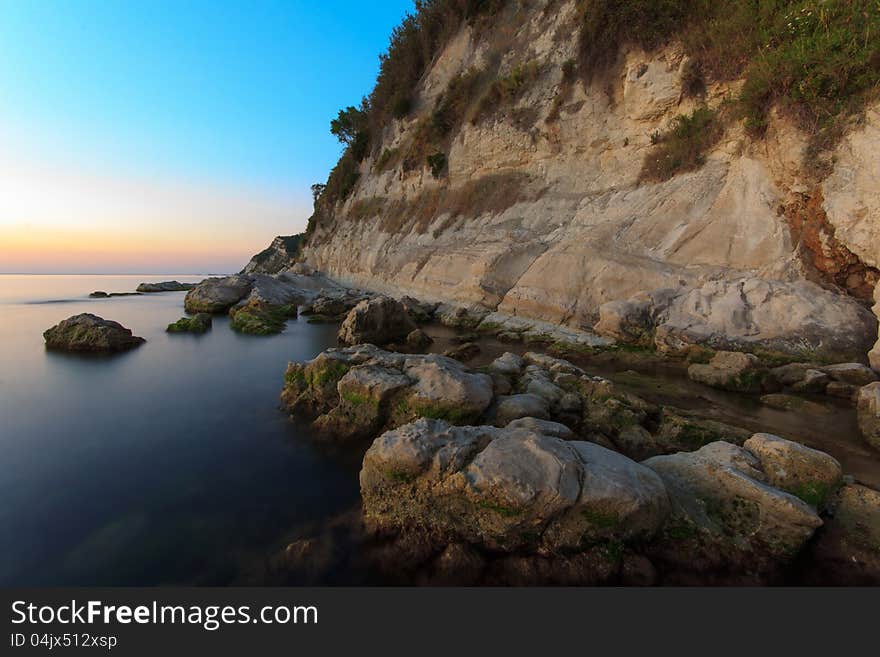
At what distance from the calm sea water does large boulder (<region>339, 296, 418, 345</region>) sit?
3.71 meters

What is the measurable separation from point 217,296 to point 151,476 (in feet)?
78.7

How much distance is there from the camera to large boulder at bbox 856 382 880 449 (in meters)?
6.76

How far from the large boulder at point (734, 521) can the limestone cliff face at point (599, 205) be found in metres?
9.16

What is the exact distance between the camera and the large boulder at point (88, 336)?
1536 cm

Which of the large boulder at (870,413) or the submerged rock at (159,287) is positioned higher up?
the submerged rock at (159,287)

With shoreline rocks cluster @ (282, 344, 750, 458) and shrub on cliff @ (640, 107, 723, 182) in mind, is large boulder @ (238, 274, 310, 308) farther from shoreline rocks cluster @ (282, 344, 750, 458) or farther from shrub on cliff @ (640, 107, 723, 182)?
shrub on cliff @ (640, 107, 723, 182)

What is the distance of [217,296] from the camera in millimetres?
27469

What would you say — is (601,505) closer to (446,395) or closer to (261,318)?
(446,395)

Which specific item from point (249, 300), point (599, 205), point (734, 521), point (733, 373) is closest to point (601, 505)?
point (734, 521)

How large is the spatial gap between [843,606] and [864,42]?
14794mm

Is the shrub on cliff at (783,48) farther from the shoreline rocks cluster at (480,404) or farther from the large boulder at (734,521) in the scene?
the large boulder at (734,521)

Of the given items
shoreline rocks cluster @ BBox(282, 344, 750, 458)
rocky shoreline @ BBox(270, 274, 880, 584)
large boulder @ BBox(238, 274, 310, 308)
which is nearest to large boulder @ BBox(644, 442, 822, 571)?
rocky shoreline @ BBox(270, 274, 880, 584)

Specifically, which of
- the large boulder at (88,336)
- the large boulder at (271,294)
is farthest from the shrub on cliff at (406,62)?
the large boulder at (88,336)

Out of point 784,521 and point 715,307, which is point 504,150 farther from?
point 784,521
